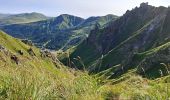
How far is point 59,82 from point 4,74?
2.29 meters

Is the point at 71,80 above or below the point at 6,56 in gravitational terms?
above

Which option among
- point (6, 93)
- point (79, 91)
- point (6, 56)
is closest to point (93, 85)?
point (79, 91)

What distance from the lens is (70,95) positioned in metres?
11.1

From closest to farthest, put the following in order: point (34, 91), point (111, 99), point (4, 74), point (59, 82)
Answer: point (34, 91), point (4, 74), point (59, 82), point (111, 99)

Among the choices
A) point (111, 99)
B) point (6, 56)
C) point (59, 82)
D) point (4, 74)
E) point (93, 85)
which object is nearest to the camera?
point (4, 74)

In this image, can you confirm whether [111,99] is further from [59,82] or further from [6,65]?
[6,65]

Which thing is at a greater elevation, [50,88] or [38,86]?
[38,86]

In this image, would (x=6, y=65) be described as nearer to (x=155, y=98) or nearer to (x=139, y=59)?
(x=155, y=98)

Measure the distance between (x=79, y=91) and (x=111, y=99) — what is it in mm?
2520

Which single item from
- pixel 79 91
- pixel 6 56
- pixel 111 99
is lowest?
pixel 6 56

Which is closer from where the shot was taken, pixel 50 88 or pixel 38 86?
pixel 38 86

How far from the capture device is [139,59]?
198500 mm

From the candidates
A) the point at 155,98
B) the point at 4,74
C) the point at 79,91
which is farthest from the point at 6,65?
the point at 155,98

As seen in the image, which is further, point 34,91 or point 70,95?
point 70,95
